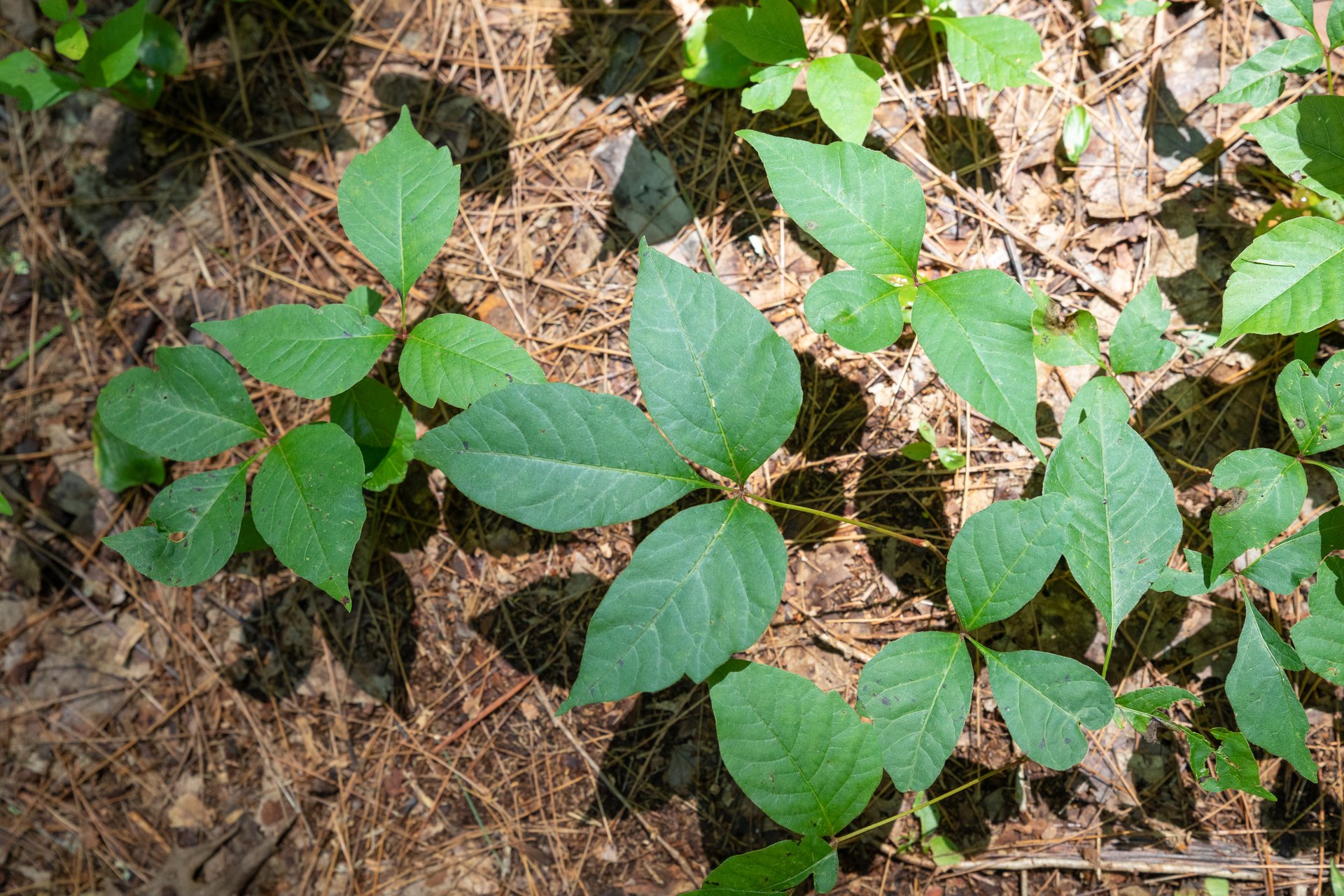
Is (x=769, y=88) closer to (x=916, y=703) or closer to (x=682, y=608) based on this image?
(x=682, y=608)

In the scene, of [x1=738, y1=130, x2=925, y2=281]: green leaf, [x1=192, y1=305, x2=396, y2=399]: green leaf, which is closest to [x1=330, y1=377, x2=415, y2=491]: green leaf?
[x1=192, y1=305, x2=396, y2=399]: green leaf

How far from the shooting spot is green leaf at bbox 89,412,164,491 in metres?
2.19

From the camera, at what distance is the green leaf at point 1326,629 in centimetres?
147

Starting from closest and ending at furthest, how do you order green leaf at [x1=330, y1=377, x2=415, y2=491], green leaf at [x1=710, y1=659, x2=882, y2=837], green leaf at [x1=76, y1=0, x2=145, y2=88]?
green leaf at [x1=710, y1=659, x2=882, y2=837]
green leaf at [x1=330, y1=377, x2=415, y2=491]
green leaf at [x1=76, y1=0, x2=145, y2=88]

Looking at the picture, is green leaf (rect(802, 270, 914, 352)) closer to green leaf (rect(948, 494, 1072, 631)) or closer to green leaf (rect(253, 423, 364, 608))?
green leaf (rect(948, 494, 1072, 631))

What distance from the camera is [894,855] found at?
173cm

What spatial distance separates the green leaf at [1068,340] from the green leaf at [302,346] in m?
1.45

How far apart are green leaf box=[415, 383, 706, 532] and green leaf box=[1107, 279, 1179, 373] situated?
104 cm

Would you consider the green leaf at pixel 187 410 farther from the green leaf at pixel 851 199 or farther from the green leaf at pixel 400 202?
the green leaf at pixel 851 199

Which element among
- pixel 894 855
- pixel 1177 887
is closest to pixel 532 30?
pixel 894 855

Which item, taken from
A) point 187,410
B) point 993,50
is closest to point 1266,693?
point 993,50

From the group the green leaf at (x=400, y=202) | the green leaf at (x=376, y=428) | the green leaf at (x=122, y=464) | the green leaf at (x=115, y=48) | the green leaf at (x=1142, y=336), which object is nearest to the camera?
the green leaf at (x=1142, y=336)

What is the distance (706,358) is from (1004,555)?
2.24 feet

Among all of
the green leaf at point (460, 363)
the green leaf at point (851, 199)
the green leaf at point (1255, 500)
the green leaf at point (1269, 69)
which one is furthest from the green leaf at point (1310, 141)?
the green leaf at point (460, 363)
